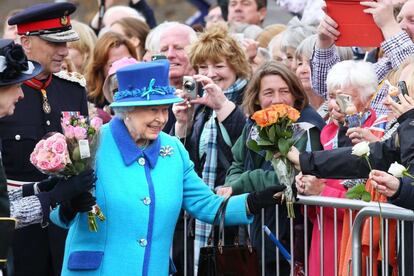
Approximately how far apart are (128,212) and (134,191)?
0.12 meters

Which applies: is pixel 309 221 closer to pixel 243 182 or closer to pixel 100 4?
pixel 243 182

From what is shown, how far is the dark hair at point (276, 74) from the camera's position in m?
8.34

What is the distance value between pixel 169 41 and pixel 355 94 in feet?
7.80

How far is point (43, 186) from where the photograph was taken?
24.1 ft

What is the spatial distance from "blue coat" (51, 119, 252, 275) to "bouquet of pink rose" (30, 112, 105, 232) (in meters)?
0.11

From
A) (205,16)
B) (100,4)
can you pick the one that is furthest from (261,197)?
(205,16)

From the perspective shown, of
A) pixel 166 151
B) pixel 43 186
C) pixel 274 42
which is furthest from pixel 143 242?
pixel 274 42

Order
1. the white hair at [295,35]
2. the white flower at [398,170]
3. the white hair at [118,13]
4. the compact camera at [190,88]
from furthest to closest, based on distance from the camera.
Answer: the white hair at [118,13], the white hair at [295,35], the compact camera at [190,88], the white flower at [398,170]

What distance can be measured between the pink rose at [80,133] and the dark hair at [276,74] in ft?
5.63

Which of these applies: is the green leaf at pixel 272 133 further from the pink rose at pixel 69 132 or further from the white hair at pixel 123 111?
the pink rose at pixel 69 132

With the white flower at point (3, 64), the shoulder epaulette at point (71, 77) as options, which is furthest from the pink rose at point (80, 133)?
the shoulder epaulette at point (71, 77)

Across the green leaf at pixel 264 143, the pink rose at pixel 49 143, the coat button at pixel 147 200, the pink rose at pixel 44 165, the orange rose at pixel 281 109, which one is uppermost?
the orange rose at pixel 281 109

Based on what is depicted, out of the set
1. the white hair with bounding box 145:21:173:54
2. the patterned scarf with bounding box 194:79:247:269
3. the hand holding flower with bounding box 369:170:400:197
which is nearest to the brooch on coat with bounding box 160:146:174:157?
the patterned scarf with bounding box 194:79:247:269

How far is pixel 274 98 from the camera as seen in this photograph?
27.3 ft
